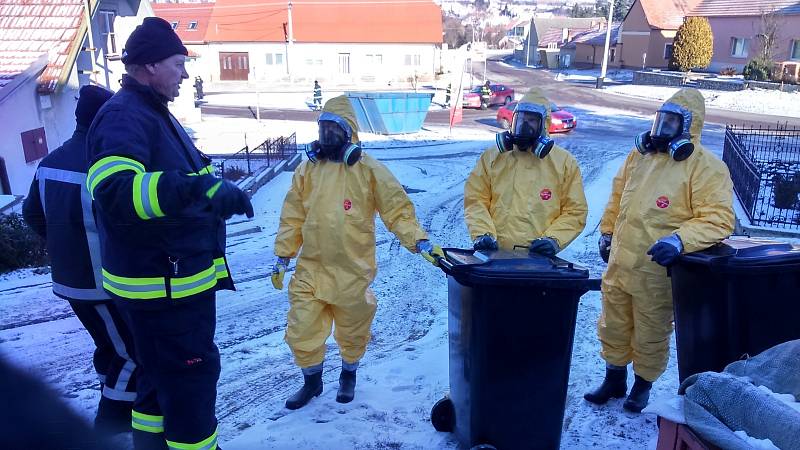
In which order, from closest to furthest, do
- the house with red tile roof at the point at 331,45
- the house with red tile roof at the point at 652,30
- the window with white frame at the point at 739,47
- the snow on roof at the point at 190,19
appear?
the window with white frame at the point at 739,47
the house with red tile roof at the point at 331,45
the snow on roof at the point at 190,19
the house with red tile roof at the point at 652,30

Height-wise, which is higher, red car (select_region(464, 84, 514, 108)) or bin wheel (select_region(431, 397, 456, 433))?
red car (select_region(464, 84, 514, 108))

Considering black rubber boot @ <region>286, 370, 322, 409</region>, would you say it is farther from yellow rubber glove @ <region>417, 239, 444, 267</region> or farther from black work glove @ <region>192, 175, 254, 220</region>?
black work glove @ <region>192, 175, 254, 220</region>

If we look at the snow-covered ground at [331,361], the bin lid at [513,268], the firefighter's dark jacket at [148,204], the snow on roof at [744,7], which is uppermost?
the snow on roof at [744,7]

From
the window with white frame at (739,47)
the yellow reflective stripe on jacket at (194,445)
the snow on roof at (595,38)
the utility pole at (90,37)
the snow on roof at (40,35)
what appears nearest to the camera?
the yellow reflective stripe on jacket at (194,445)

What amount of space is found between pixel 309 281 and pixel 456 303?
100 cm

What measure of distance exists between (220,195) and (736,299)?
2.58m

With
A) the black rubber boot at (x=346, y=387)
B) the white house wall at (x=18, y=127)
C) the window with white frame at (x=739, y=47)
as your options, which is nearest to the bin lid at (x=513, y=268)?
the black rubber boot at (x=346, y=387)

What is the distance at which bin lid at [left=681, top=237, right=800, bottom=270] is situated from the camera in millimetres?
2980

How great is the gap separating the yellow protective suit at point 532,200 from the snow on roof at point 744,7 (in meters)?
33.8

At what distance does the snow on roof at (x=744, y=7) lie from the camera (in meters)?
30.8

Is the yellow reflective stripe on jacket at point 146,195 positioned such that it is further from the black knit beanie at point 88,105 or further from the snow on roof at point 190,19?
the snow on roof at point 190,19

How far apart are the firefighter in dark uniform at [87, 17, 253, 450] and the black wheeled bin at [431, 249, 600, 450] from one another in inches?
47.2

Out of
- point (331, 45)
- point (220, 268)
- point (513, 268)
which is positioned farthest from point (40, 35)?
point (331, 45)

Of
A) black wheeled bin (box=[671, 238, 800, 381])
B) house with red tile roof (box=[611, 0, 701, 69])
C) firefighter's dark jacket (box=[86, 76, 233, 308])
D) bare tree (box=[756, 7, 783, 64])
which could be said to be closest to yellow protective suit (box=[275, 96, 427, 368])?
firefighter's dark jacket (box=[86, 76, 233, 308])
